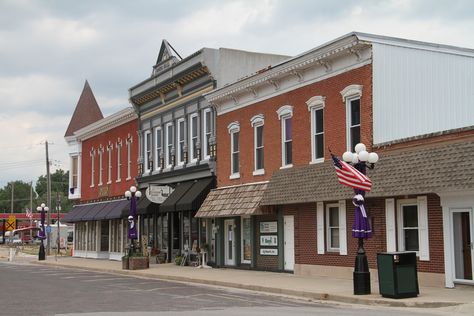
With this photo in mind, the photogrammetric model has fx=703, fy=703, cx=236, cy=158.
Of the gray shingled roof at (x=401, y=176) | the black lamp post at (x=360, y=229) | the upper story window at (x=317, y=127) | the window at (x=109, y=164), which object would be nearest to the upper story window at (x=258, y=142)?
the gray shingled roof at (x=401, y=176)

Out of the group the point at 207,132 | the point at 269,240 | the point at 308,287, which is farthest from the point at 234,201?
the point at 308,287

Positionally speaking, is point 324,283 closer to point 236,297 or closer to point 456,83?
point 236,297

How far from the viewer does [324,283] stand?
69.7ft

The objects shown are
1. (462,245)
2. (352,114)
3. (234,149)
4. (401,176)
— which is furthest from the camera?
(234,149)

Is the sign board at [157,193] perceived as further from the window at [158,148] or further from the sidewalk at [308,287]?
the sidewalk at [308,287]

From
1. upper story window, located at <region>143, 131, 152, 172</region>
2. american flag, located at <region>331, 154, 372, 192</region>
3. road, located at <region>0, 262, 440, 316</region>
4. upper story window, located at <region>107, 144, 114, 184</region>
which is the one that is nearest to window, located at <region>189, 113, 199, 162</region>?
upper story window, located at <region>143, 131, 152, 172</region>

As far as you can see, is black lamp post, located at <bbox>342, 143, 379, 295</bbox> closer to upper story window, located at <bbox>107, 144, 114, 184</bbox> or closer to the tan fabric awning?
the tan fabric awning

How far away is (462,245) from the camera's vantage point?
18734 mm

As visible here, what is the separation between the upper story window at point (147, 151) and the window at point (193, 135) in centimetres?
510

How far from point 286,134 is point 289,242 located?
407 cm

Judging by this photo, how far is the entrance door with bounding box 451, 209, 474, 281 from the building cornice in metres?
25.4

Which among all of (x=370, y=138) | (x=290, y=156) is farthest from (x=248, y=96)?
(x=370, y=138)

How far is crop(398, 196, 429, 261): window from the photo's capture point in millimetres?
19766

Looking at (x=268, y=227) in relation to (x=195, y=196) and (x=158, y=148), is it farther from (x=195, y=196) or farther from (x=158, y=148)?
(x=158, y=148)
